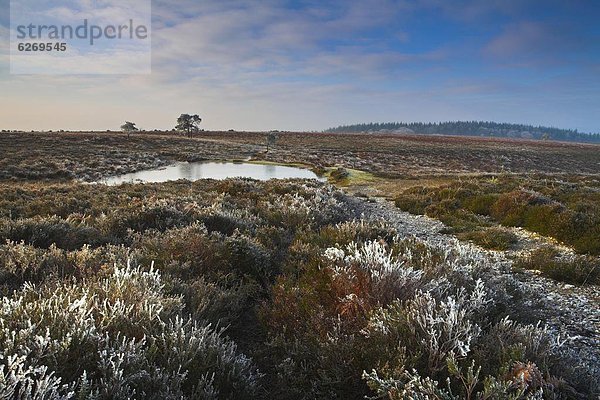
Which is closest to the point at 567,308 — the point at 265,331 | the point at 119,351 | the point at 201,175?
the point at 265,331

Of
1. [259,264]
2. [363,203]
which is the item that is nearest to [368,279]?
[259,264]

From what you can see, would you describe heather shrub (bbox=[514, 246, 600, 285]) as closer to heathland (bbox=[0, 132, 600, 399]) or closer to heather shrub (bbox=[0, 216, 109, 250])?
heathland (bbox=[0, 132, 600, 399])

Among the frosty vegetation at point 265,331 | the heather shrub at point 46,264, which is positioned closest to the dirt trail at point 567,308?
the frosty vegetation at point 265,331

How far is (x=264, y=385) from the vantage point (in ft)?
12.1

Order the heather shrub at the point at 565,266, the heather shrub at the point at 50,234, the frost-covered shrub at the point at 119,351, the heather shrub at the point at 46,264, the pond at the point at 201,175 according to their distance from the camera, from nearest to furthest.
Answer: the frost-covered shrub at the point at 119,351, the heather shrub at the point at 46,264, the heather shrub at the point at 565,266, the heather shrub at the point at 50,234, the pond at the point at 201,175

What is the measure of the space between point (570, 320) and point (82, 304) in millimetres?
6488

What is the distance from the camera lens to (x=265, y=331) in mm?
4594

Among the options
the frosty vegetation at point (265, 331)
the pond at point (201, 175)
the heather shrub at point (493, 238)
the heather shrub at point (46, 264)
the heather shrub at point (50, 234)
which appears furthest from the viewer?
the pond at point (201, 175)

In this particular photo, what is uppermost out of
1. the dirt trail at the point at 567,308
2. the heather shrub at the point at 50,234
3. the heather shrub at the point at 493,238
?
the heather shrub at the point at 50,234

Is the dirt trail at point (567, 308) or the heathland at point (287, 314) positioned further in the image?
the dirt trail at point (567, 308)

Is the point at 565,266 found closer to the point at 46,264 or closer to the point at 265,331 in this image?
the point at 265,331

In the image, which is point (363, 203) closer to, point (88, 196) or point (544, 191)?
point (544, 191)

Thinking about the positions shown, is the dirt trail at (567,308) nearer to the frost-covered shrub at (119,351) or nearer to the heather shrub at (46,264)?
the frost-covered shrub at (119,351)

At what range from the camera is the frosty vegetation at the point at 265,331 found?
9.52ft
